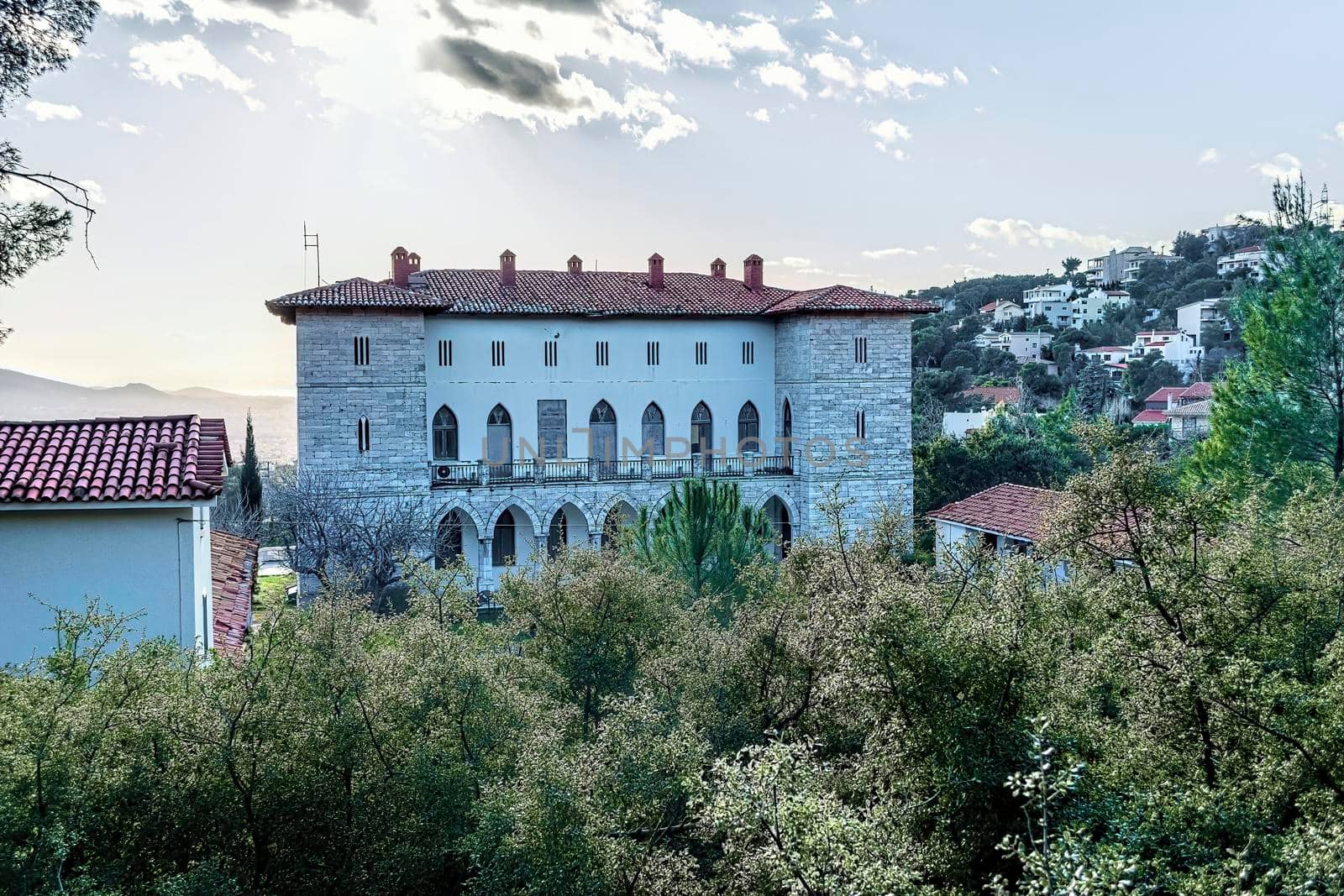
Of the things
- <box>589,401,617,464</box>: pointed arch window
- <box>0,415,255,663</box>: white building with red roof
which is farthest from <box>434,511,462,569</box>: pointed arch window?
<box>0,415,255,663</box>: white building with red roof

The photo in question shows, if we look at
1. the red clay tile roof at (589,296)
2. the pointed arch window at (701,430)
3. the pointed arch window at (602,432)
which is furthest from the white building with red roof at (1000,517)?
the pointed arch window at (602,432)

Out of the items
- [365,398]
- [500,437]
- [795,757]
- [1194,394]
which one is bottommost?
[795,757]

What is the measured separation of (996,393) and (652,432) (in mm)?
34674

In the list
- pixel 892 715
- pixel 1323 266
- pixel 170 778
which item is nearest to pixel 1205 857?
A: pixel 892 715

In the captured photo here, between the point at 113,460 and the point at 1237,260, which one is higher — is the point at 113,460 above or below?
below

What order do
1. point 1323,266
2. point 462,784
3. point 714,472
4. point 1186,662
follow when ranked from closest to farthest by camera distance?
point 1186,662 < point 462,784 < point 1323,266 < point 714,472

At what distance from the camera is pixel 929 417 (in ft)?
152

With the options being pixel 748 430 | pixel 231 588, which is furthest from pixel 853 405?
pixel 231 588

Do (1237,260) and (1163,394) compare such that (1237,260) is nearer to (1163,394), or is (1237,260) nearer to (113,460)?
(1163,394)

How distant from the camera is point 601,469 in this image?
1145 inches

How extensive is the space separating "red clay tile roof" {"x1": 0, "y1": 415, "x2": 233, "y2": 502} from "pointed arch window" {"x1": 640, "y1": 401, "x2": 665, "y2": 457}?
1966 cm

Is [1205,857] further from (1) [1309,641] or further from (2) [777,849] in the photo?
(1) [1309,641]

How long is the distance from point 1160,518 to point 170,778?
277 inches

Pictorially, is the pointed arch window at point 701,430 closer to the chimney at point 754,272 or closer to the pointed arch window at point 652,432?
the pointed arch window at point 652,432
